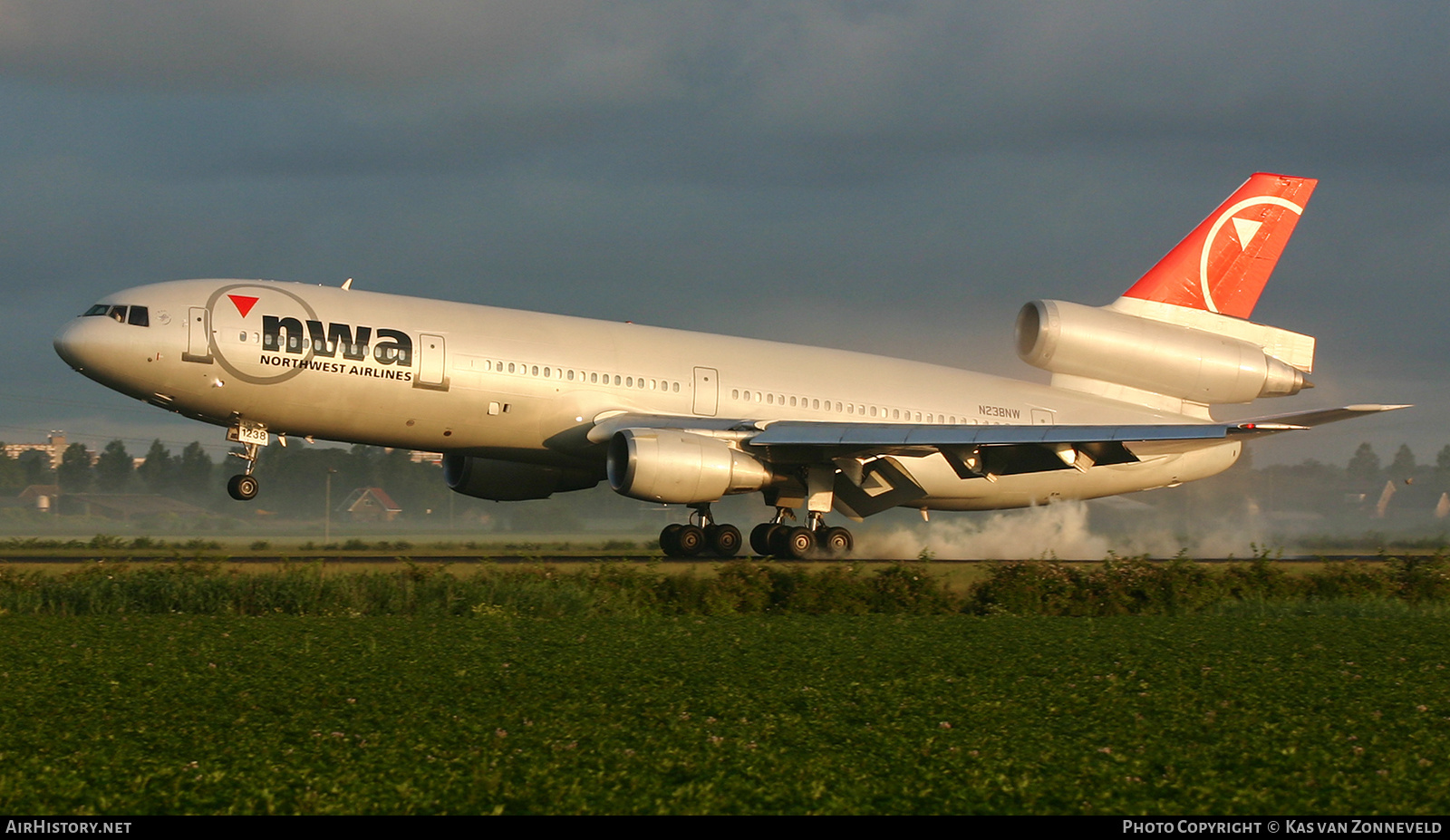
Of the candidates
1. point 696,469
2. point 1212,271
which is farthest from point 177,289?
point 1212,271

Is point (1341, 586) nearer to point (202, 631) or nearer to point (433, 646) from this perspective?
point (433, 646)

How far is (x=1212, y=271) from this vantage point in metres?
30.8

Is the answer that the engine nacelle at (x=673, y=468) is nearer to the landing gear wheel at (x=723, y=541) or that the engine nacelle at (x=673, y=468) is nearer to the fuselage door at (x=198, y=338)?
the landing gear wheel at (x=723, y=541)

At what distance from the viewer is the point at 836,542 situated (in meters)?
26.4

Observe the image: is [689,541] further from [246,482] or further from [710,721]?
[710,721]

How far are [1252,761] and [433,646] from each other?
6440 mm

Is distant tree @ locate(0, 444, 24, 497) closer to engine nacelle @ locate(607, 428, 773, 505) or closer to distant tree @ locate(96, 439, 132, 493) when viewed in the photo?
distant tree @ locate(96, 439, 132, 493)

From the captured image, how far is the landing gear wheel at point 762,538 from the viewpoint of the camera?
86.3 feet

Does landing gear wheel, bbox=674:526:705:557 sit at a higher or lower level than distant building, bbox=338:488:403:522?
lower

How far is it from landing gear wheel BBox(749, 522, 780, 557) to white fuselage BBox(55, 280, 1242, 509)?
2270 millimetres

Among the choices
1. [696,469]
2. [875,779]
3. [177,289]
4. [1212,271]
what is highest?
[1212,271]

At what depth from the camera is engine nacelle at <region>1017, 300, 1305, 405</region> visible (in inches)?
1165

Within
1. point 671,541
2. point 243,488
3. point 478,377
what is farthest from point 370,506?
point 478,377

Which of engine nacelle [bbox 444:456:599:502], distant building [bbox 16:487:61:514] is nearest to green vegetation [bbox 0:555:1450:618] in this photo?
engine nacelle [bbox 444:456:599:502]
